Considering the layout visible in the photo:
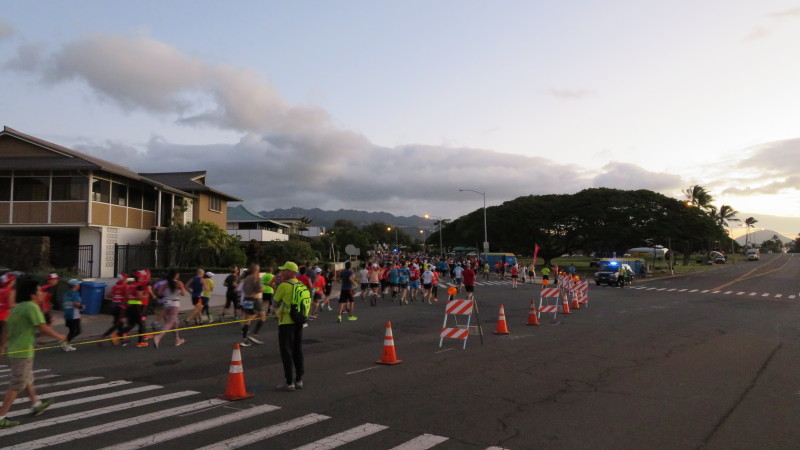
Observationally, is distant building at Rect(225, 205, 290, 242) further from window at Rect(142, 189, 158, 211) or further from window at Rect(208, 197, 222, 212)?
window at Rect(142, 189, 158, 211)

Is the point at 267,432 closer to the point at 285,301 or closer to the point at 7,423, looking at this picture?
the point at 285,301

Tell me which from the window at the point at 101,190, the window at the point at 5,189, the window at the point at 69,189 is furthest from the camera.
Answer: the window at the point at 101,190

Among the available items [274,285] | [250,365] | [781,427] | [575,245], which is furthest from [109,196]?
[575,245]

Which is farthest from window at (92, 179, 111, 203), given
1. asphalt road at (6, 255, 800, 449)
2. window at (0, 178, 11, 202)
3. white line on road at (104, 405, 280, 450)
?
white line on road at (104, 405, 280, 450)

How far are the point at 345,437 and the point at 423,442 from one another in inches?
31.6

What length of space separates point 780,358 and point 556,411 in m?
6.66

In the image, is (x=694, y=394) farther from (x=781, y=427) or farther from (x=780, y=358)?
(x=780, y=358)

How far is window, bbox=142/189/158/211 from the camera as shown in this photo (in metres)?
30.0

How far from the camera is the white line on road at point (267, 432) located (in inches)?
212

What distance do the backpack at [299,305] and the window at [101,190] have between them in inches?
856

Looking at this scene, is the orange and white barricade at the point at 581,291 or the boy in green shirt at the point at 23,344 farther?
the orange and white barricade at the point at 581,291

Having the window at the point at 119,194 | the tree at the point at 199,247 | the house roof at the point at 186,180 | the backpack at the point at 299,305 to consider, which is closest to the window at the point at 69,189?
the window at the point at 119,194

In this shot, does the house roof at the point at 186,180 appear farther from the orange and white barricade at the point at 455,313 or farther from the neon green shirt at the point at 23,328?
the neon green shirt at the point at 23,328

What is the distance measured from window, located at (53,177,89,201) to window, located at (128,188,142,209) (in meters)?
3.03
